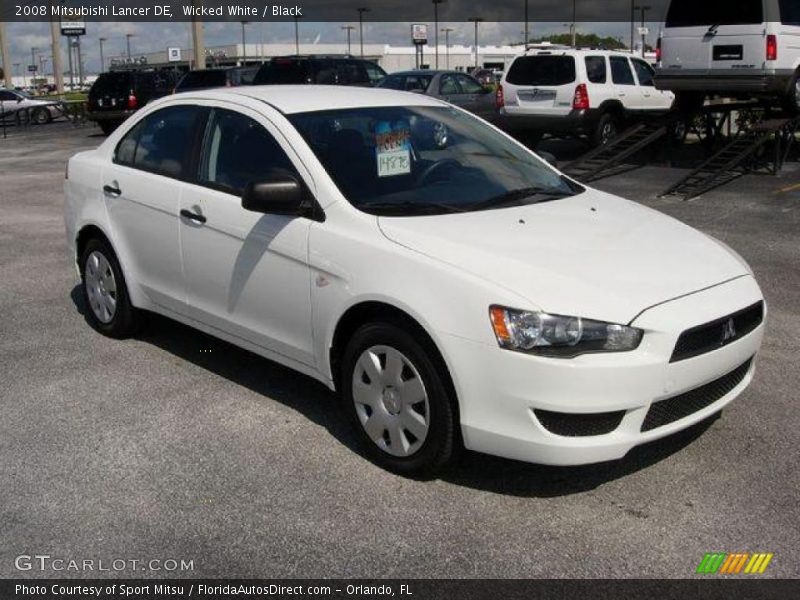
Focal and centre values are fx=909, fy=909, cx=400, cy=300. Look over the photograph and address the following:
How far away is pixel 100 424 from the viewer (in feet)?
15.1

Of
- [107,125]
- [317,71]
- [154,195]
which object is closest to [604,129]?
[317,71]

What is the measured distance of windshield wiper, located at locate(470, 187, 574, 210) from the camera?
14.6 feet

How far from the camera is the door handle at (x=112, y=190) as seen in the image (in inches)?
219

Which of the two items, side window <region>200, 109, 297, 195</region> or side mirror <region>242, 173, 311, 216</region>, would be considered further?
side window <region>200, 109, 297, 195</region>

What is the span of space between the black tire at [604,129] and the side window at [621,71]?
719 millimetres

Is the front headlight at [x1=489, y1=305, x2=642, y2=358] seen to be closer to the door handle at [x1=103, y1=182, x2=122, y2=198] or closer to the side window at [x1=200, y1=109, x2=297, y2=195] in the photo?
the side window at [x1=200, y1=109, x2=297, y2=195]

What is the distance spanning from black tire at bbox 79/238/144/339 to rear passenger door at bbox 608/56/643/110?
12.9m

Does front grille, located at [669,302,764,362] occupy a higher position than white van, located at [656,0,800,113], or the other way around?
white van, located at [656,0,800,113]

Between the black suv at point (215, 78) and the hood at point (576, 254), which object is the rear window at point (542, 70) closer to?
the black suv at point (215, 78)

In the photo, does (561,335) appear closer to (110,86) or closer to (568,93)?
(568,93)

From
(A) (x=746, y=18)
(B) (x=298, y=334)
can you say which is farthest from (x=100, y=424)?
(A) (x=746, y=18)

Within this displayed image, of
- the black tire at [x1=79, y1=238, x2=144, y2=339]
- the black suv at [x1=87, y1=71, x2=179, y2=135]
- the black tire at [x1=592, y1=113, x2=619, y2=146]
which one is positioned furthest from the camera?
the black suv at [x1=87, y1=71, x2=179, y2=135]

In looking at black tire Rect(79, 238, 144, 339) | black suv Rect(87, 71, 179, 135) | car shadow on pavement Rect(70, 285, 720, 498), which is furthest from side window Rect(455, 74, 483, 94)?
black tire Rect(79, 238, 144, 339)

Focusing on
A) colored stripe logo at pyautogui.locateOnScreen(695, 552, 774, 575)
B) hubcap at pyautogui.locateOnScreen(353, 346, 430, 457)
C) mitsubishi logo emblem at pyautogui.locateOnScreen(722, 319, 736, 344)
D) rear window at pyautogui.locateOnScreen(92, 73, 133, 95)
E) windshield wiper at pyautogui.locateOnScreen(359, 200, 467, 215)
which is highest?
rear window at pyautogui.locateOnScreen(92, 73, 133, 95)
